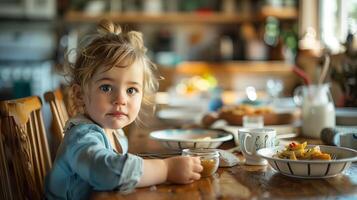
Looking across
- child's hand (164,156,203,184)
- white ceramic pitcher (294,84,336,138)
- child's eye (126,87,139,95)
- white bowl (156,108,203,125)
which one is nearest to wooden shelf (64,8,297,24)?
white bowl (156,108,203,125)

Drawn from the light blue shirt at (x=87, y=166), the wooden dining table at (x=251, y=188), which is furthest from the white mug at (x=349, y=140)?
the light blue shirt at (x=87, y=166)

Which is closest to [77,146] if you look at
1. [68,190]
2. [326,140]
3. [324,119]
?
[68,190]

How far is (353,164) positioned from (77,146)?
0.66m

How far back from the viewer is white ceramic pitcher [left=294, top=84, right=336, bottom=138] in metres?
1.77

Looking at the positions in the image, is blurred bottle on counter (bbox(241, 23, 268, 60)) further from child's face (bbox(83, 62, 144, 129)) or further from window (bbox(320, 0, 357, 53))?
child's face (bbox(83, 62, 144, 129))

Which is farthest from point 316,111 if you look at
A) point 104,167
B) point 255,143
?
point 104,167

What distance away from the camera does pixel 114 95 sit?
3.76 ft

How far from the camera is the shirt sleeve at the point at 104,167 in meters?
0.96

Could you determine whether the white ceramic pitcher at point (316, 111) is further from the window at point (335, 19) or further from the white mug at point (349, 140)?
the window at point (335, 19)

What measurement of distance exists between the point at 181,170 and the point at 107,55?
314 millimetres

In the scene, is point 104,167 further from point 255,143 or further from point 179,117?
point 179,117

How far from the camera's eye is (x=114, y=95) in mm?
1147

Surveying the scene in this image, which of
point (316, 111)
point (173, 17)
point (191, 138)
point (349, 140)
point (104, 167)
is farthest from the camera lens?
point (173, 17)

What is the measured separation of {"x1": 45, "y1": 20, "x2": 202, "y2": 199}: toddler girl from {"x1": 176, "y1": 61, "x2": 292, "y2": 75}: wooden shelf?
3.80m
